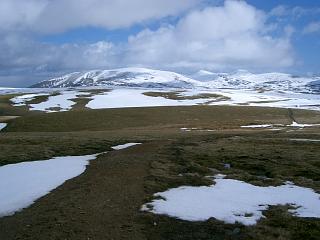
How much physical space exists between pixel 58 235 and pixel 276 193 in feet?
40.0

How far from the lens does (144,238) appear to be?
14.9 metres

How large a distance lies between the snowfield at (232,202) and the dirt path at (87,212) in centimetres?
153

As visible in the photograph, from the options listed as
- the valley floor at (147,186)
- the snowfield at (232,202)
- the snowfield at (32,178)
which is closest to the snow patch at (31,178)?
the snowfield at (32,178)

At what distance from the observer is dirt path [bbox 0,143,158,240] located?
49.9ft

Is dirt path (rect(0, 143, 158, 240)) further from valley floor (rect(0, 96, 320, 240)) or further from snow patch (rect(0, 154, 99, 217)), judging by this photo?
snow patch (rect(0, 154, 99, 217))

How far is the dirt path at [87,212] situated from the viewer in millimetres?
15211

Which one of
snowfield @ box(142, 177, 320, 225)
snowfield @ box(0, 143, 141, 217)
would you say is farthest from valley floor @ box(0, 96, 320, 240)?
snowfield @ box(0, 143, 141, 217)

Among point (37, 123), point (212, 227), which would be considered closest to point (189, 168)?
point (212, 227)

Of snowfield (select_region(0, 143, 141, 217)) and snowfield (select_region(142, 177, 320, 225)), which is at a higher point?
snowfield (select_region(0, 143, 141, 217))

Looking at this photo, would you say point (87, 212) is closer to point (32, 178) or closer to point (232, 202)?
point (232, 202)

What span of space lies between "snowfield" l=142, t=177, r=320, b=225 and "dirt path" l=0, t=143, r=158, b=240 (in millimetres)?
1534

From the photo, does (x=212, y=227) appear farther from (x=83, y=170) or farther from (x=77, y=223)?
(x=83, y=170)

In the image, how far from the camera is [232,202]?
787 inches

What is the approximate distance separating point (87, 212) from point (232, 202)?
6821 millimetres
